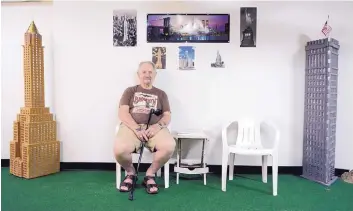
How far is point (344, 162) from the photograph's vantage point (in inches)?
139

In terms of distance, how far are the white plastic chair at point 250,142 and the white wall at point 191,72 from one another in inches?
6.7

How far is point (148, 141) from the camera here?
3.03 m

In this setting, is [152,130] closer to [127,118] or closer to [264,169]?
[127,118]

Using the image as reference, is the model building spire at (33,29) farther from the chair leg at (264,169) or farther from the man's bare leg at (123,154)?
the chair leg at (264,169)

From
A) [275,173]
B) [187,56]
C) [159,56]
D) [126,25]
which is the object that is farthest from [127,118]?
[275,173]

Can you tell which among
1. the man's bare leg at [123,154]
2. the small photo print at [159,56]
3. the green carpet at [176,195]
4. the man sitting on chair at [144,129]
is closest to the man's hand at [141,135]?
the man sitting on chair at [144,129]

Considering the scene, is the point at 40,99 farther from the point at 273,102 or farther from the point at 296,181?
the point at 296,181

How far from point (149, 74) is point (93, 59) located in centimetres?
84

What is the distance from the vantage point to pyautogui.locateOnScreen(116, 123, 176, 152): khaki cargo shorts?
2.95m

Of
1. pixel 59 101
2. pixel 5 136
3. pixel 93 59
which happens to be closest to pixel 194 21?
pixel 93 59

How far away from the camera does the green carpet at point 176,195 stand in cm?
251

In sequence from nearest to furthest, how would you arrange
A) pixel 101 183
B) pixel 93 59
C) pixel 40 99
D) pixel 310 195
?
pixel 310 195, pixel 101 183, pixel 40 99, pixel 93 59

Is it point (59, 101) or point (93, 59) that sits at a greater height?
point (93, 59)

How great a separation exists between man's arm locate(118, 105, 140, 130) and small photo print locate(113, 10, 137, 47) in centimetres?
88
